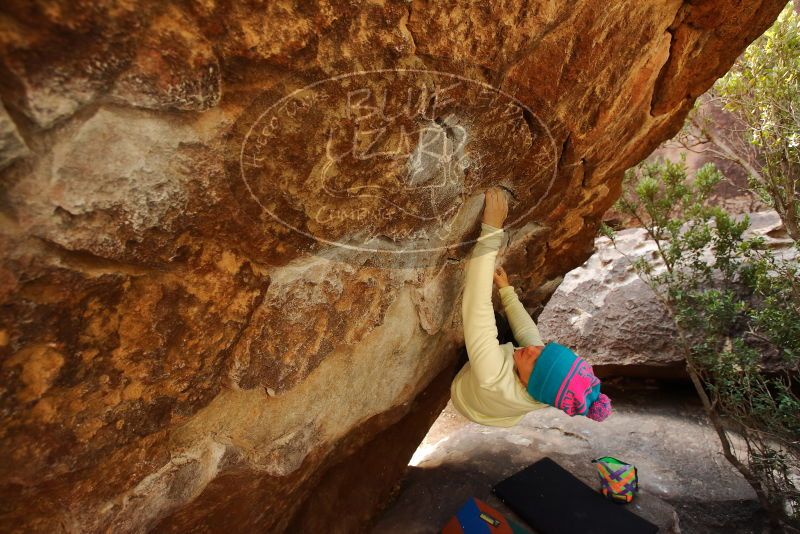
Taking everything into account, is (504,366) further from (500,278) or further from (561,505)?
(561,505)

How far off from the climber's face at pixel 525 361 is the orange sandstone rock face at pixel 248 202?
633mm

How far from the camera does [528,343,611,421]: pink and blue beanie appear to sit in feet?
8.13

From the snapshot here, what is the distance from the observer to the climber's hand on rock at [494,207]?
283 cm

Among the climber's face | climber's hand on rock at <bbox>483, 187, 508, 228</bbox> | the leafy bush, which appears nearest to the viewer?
the climber's face

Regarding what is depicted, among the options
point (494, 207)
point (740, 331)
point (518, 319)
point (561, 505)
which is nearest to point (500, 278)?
point (518, 319)

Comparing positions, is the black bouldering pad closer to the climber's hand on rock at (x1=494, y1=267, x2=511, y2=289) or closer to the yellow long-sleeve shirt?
the yellow long-sleeve shirt

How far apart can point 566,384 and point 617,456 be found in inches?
130

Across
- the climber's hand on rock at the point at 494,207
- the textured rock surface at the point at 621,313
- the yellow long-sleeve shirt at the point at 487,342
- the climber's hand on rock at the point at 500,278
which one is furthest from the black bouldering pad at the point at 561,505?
the textured rock surface at the point at 621,313

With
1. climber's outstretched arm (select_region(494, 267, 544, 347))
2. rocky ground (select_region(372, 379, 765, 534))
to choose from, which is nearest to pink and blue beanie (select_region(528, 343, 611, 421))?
climber's outstretched arm (select_region(494, 267, 544, 347))

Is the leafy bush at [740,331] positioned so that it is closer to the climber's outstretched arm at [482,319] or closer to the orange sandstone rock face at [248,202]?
the orange sandstone rock face at [248,202]

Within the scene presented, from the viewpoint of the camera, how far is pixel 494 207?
112 inches

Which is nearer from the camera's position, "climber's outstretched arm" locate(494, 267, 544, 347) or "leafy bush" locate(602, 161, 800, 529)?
"climber's outstretched arm" locate(494, 267, 544, 347)

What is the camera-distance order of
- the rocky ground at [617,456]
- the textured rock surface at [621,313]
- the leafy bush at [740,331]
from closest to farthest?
the rocky ground at [617,456]
the leafy bush at [740,331]
the textured rock surface at [621,313]

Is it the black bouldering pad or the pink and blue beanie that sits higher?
the pink and blue beanie
